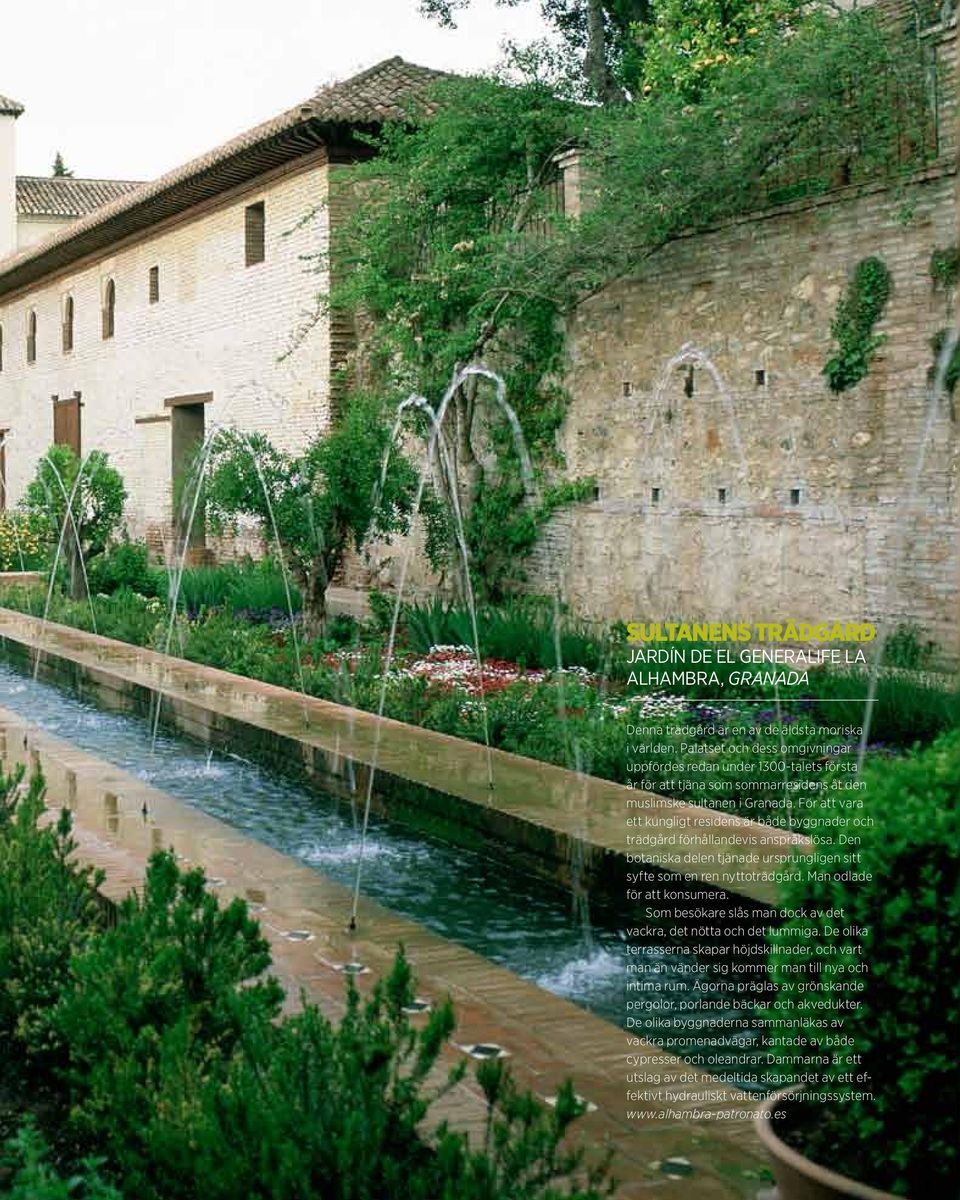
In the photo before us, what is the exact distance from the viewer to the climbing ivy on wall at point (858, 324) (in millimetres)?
10453

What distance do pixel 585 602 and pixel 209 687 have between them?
4267 mm

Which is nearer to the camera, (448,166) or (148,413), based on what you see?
(448,166)

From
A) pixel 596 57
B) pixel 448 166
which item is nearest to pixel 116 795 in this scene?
pixel 448 166

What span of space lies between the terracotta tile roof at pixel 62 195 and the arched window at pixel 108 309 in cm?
1950

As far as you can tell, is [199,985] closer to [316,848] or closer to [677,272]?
[316,848]

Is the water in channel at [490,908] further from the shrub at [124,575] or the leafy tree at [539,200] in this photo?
the shrub at [124,575]

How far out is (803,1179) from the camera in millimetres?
2361

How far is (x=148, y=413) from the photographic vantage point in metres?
24.2

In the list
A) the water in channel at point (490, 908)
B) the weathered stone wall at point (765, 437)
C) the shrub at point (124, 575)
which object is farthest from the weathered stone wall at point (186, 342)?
the water in channel at point (490, 908)

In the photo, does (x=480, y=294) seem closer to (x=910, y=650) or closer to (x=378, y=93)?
(x=378, y=93)

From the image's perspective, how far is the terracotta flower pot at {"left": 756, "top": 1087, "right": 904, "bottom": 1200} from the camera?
2.28 meters

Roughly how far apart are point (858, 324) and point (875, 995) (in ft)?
28.8

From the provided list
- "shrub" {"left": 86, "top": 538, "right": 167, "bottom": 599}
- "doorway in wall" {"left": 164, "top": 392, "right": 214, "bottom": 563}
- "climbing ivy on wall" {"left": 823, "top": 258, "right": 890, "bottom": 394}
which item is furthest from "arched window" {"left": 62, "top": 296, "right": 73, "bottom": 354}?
"climbing ivy on wall" {"left": 823, "top": 258, "right": 890, "bottom": 394}

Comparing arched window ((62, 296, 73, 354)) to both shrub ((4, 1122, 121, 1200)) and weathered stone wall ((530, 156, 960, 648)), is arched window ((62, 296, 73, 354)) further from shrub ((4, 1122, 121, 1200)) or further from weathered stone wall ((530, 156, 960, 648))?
shrub ((4, 1122, 121, 1200))
